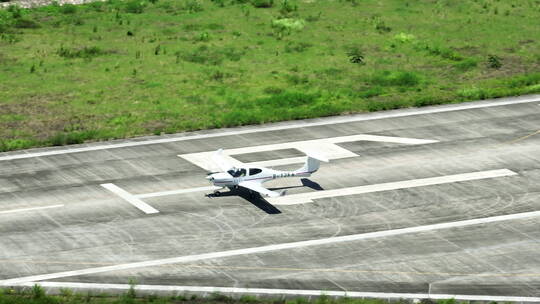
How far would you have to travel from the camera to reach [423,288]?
50906 mm

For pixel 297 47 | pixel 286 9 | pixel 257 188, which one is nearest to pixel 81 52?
pixel 297 47

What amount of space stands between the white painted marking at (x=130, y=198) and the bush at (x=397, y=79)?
28811mm

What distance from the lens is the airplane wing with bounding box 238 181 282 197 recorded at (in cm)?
5809

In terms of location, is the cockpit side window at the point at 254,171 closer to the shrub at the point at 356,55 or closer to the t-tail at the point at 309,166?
the t-tail at the point at 309,166

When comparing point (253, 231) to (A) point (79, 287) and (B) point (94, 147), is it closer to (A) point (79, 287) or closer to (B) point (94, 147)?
(A) point (79, 287)

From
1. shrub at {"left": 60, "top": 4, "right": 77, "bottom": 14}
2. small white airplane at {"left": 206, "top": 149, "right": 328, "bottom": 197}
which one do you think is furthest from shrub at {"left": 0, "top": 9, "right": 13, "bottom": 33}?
small white airplane at {"left": 206, "top": 149, "right": 328, "bottom": 197}

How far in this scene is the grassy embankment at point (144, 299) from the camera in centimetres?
4900

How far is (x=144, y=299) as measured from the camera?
162ft

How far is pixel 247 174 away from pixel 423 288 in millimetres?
13655

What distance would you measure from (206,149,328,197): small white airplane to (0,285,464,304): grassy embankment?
9.89 metres

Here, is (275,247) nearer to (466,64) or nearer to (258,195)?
(258,195)

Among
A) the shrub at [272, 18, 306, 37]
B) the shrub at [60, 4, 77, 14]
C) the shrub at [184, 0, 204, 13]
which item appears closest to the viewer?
the shrub at [272, 18, 306, 37]

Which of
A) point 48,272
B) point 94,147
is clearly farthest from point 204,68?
point 48,272

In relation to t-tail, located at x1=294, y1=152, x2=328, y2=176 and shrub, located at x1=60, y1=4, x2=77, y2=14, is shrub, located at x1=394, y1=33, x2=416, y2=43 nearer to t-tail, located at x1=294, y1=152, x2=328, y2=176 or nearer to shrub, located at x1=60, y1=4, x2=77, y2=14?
shrub, located at x1=60, y1=4, x2=77, y2=14
